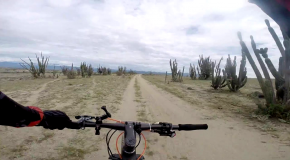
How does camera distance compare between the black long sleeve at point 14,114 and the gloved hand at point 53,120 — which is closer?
the black long sleeve at point 14,114

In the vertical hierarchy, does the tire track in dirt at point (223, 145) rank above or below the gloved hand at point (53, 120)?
below

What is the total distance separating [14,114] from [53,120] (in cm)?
35

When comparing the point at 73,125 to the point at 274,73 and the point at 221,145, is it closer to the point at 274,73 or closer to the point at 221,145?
the point at 221,145

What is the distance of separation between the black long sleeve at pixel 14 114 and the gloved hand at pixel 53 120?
0.29 feet

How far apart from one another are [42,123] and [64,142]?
2.56 metres

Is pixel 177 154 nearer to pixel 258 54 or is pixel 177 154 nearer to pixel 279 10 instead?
pixel 279 10

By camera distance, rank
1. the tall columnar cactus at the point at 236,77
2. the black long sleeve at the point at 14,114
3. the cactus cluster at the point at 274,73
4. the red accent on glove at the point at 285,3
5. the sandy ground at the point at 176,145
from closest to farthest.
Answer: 1. the black long sleeve at the point at 14,114
2. the red accent on glove at the point at 285,3
3. the sandy ground at the point at 176,145
4. the cactus cluster at the point at 274,73
5. the tall columnar cactus at the point at 236,77

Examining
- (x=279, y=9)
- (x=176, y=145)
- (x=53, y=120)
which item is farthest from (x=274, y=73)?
(x=53, y=120)

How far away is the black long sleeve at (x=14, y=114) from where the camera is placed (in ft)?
3.32

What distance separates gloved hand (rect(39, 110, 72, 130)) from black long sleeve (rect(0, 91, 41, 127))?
0.29ft

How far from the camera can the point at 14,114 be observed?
1.10m

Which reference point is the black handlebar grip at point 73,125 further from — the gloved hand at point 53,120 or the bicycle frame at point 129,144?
the bicycle frame at point 129,144

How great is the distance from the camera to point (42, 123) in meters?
1.36

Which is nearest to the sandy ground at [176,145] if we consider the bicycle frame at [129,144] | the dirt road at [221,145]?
the dirt road at [221,145]
